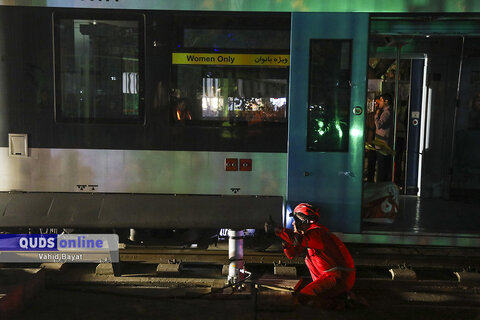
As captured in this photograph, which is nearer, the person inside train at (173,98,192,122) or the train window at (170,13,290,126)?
the train window at (170,13,290,126)

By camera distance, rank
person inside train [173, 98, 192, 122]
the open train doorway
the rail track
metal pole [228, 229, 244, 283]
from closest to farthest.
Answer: metal pole [228, 229, 244, 283] < person inside train [173, 98, 192, 122] < the rail track < the open train doorway

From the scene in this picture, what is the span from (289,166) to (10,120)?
3178 millimetres

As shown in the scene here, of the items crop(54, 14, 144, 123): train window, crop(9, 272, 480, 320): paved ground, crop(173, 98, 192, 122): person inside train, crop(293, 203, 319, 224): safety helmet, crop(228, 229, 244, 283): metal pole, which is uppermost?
crop(54, 14, 144, 123): train window

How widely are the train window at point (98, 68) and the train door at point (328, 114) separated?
5.75 feet

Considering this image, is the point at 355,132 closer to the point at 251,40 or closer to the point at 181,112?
the point at 251,40

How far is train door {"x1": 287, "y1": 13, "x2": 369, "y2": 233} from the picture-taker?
5.17m

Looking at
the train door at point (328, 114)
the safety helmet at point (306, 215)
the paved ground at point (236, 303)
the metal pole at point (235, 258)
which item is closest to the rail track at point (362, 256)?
the paved ground at point (236, 303)

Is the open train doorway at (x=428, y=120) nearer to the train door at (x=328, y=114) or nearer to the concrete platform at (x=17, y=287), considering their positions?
the train door at (x=328, y=114)


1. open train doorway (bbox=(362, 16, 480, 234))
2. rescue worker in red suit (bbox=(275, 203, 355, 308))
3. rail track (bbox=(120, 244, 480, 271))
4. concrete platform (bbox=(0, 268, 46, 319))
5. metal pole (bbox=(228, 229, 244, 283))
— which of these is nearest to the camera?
concrete platform (bbox=(0, 268, 46, 319))

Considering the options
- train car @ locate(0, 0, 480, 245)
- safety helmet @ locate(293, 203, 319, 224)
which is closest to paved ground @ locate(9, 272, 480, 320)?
train car @ locate(0, 0, 480, 245)

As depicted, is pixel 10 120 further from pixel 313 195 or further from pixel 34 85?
pixel 313 195

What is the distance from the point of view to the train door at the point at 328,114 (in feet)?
17.0

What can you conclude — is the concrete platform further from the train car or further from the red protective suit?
the red protective suit

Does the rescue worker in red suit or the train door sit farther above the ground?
the train door
